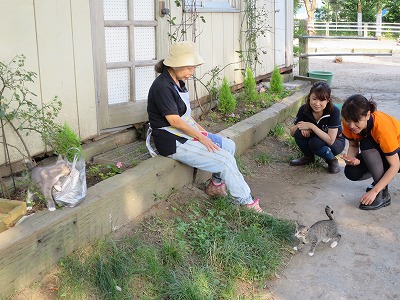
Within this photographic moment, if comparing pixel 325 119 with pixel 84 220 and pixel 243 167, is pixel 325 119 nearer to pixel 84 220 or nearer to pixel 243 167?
pixel 243 167

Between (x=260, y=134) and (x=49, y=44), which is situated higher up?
(x=49, y=44)

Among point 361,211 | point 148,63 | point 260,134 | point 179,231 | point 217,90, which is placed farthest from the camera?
point 217,90

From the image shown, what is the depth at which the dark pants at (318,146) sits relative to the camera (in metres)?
5.80

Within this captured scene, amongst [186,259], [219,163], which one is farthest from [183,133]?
[186,259]

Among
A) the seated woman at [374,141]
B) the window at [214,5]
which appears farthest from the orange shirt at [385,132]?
the window at [214,5]

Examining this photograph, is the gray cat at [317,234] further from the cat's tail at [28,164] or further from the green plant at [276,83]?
the green plant at [276,83]

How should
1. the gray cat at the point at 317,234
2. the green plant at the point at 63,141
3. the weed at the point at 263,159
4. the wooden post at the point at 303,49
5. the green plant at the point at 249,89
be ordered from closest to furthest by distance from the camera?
the gray cat at the point at 317,234 → the green plant at the point at 63,141 → the weed at the point at 263,159 → the green plant at the point at 249,89 → the wooden post at the point at 303,49

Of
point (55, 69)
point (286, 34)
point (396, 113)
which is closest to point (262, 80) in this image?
point (286, 34)

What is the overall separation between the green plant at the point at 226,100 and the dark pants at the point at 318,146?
1.21 metres

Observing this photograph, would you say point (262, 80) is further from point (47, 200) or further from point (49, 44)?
point (47, 200)

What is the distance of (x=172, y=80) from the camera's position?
4.59 metres

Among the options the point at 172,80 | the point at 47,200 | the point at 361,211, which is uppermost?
the point at 172,80

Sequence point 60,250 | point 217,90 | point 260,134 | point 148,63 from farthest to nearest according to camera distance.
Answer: point 217,90, point 260,134, point 148,63, point 60,250

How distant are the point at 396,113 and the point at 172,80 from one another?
5.70 m
